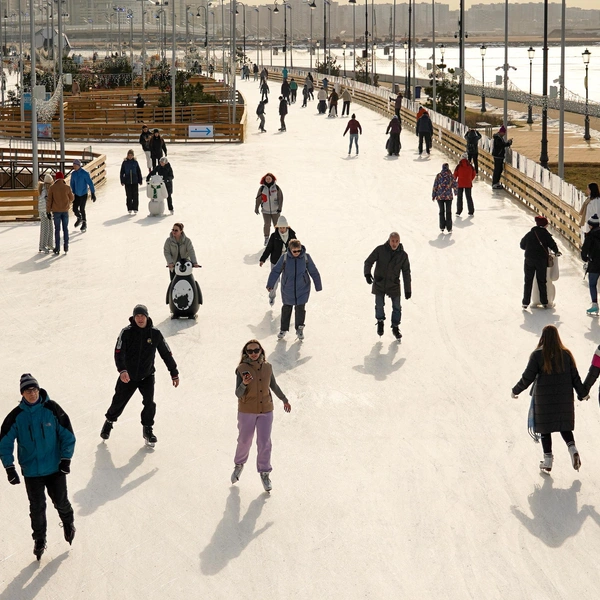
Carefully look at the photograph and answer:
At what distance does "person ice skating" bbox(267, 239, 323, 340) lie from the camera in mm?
12766

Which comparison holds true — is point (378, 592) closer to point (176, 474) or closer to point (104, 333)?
point (176, 474)

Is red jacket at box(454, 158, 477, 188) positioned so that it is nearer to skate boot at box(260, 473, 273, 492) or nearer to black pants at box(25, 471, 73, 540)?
skate boot at box(260, 473, 273, 492)

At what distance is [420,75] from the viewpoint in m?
144

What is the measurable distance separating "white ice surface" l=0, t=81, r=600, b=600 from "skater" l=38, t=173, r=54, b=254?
1.32ft

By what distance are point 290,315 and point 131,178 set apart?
31.7ft

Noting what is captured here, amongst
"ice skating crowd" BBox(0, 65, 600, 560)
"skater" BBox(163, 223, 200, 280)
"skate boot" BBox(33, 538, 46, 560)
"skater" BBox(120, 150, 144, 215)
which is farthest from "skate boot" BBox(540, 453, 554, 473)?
"skater" BBox(120, 150, 144, 215)

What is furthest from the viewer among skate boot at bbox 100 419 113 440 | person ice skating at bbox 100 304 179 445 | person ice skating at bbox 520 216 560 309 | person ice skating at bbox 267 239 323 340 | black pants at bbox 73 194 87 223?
black pants at bbox 73 194 87 223

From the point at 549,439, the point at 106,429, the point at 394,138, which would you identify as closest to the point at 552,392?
the point at 549,439

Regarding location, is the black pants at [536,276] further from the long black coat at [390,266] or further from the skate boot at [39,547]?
the skate boot at [39,547]

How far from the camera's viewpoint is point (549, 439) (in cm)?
916

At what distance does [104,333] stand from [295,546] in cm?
656

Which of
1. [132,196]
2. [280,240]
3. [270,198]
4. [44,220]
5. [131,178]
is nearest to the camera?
[280,240]

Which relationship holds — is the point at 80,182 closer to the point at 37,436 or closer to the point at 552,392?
the point at 552,392

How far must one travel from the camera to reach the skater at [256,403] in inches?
336
